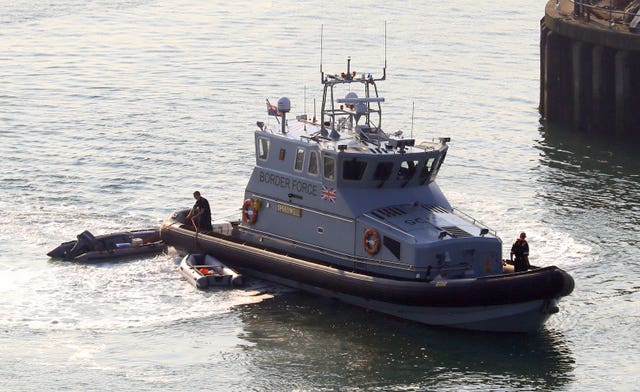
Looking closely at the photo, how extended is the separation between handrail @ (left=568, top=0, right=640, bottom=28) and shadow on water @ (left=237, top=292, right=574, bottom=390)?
1876cm

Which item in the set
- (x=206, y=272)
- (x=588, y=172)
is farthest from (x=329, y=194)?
(x=588, y=172)

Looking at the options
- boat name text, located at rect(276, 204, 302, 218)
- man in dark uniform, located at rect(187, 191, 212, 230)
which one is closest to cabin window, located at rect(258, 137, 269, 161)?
boat name text, located at rect(276, 204, 302, 218)

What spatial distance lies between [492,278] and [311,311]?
3.88m

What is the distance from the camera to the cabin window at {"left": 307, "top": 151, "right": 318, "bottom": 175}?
2534 centimetres

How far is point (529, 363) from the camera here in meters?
22.4

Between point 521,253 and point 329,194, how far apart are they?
3.89 m

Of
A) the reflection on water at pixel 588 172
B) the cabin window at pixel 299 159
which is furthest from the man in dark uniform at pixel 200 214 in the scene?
the reflection on water at pixel 588 172

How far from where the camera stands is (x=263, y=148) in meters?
26.6

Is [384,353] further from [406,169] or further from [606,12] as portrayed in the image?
[606,12]

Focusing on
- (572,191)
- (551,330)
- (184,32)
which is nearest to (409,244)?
(551,330)

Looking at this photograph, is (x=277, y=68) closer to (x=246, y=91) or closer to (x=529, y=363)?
(x=246, y=91)

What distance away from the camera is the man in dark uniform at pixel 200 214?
2800 centimetres

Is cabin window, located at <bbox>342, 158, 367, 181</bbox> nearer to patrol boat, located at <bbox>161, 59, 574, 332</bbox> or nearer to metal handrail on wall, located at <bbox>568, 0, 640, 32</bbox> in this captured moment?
patrol boat, located at <bbox>161, 59, 574, 332</bbox>

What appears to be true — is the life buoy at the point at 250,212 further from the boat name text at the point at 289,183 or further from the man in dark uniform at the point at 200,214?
the man in dark uniform at the point at 200,214
